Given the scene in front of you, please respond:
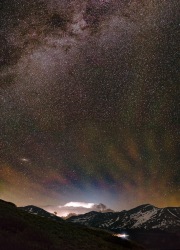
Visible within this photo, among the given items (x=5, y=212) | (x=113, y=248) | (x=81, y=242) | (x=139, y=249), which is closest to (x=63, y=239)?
(x=81, y=242)

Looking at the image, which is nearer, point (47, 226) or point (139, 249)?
point (47, 226)

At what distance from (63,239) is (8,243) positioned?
998 centimetres

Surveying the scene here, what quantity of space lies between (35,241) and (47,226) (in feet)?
31.2

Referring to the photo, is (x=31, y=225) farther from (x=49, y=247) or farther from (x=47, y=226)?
(x=49, y=247)

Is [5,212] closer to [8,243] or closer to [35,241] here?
[35,241]

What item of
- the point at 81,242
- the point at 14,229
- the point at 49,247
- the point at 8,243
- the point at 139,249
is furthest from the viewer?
the point at 139,249

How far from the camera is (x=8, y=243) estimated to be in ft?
91.9

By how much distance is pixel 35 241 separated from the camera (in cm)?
3203

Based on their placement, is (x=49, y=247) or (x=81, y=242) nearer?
(x=49, y=247)

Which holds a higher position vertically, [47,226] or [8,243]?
[47,226]

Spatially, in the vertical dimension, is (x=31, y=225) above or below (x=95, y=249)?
above

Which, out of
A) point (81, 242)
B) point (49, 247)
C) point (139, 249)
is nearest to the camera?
point (49, 247)

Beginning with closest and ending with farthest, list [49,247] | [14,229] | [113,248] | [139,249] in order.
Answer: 1. [49,247]
2. [14,229]
3. [113,248]
4. [139,249]

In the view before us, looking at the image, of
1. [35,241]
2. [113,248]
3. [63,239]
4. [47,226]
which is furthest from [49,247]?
[113,248]
